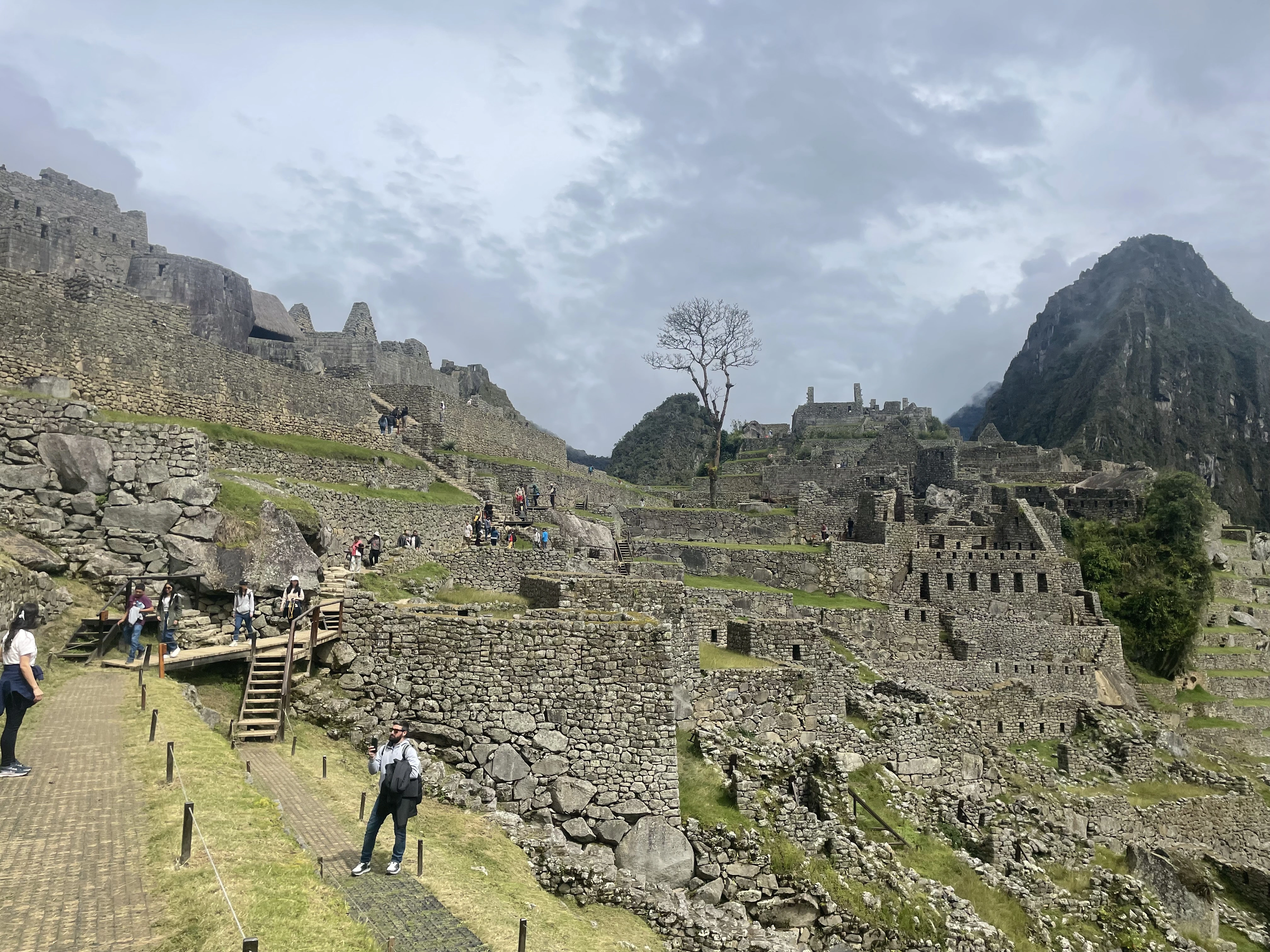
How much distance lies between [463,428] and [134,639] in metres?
25.6

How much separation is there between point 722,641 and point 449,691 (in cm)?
819

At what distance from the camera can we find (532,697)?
12.1 metres

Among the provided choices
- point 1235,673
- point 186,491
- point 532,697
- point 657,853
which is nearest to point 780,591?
point 657,853

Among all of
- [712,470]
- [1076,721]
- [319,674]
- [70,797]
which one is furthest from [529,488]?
[70,797]

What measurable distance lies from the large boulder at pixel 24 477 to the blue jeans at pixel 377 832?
10.9 metres

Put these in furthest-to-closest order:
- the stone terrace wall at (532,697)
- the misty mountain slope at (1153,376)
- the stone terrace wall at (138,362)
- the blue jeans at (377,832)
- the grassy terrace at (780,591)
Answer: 1. the misty mountain slope at (1153,376)
2. the grassy terrace at (780,591)
3. the stone terrace wall at (138,362)
4. the stone terrace wall at (532,697)
5. the blue jeans at (377,832)

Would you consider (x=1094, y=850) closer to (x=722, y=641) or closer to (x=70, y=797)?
(x=722, y=641)

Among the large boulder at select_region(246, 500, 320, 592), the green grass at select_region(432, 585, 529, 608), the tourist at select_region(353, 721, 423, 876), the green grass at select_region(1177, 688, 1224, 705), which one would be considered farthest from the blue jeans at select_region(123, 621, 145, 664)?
the green grass at select_region(1177, 688, 1224, 705)

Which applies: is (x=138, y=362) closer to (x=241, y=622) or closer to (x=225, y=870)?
(x=241, y=622)

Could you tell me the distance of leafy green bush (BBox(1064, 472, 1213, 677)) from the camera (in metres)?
32.4

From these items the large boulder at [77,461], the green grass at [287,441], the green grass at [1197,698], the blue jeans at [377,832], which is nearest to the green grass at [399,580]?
the large boulder at [77,461]

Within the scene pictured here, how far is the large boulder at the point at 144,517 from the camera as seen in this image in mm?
14258

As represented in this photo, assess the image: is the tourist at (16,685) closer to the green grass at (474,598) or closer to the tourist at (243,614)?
the tourist at (243,614)

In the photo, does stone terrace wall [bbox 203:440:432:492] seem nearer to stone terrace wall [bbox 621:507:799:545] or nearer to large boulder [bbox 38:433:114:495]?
large boulder [bbox 38:433:114:495]
